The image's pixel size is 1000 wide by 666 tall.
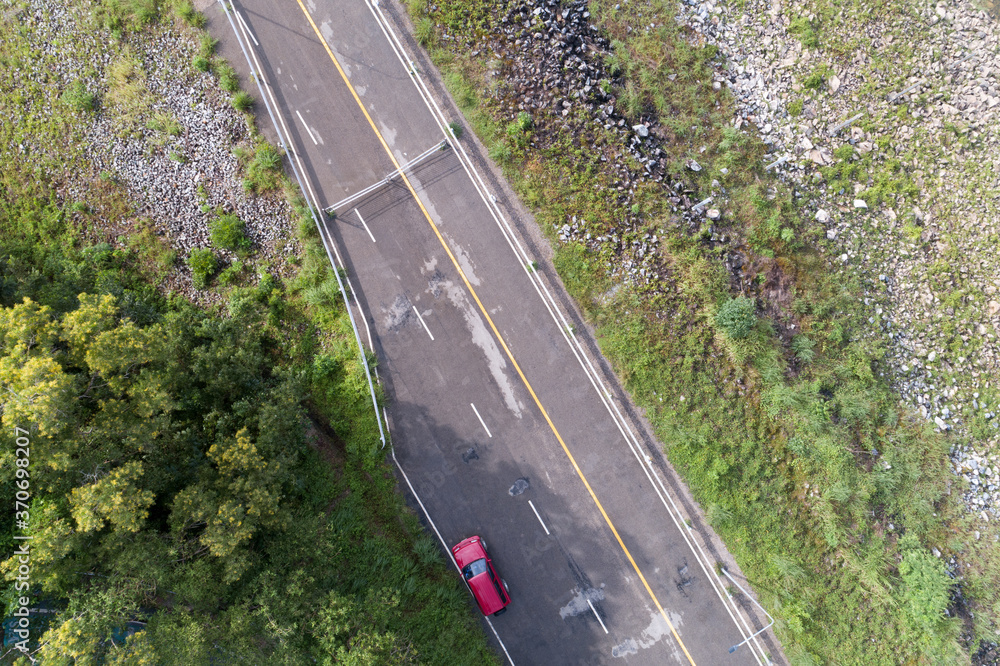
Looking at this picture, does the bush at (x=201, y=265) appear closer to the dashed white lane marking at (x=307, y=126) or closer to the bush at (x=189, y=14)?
the dashed white lane marking at (x=307, y=126)

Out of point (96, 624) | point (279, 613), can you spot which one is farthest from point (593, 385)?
point (96, 624)

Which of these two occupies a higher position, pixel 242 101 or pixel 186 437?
pixel 242 101

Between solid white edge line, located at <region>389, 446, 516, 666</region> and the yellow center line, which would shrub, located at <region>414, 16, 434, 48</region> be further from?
solid white edge line, located at <region>389, 446, 516, 666</region>

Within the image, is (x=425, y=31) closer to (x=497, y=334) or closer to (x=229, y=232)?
(x=229, y=232)

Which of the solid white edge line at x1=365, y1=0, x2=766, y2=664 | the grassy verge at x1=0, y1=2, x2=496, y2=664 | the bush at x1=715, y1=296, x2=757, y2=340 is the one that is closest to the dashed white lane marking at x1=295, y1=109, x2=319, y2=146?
the grassy verge at x1=0, y1=2, x2=496, y2=664

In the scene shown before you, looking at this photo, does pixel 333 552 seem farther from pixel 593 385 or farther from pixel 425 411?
pixel 593 385

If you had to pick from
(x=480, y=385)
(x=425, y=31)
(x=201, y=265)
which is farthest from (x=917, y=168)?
(x=201, y=265)

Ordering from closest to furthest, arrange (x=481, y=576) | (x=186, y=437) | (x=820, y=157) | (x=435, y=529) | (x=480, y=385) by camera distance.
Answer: (x=186, y=437) → (x=481, y=576) → (x=435, y=529) → (x=480, y=385) → (x=820, y=157)
